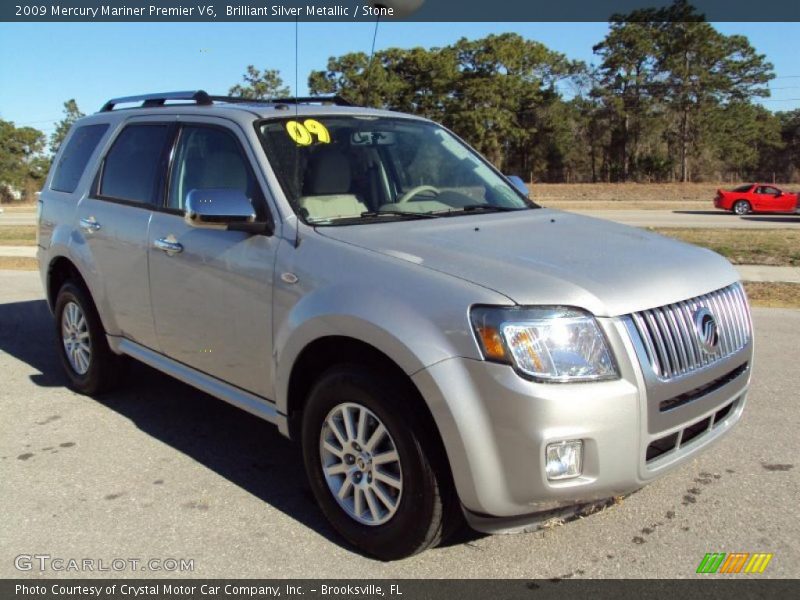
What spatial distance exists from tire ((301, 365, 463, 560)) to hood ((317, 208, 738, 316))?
581mm

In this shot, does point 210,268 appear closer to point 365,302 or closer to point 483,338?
point 365,302

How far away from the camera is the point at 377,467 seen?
316 centimetres

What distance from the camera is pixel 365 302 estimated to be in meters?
3.07

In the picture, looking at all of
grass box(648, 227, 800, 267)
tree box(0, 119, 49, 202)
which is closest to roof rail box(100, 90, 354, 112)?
grass box(648, 227, 800, 267)

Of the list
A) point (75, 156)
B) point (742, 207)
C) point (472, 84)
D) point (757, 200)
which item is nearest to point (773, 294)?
point (75, 156)

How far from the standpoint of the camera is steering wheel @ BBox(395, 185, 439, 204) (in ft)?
13.7

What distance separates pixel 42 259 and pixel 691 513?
494 centimetres

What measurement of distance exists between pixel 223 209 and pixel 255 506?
4.88ft

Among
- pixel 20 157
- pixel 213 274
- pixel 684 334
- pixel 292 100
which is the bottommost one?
pixel 684 334

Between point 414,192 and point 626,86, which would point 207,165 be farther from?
point 626,86

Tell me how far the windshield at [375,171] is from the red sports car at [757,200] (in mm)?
30166

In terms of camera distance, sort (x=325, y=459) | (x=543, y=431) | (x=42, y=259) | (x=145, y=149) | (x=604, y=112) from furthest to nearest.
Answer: (x=604, y=112)
(x=42, y=259)
(x=145, y=149)
(x=325, y=459)
(x=543, y=431)

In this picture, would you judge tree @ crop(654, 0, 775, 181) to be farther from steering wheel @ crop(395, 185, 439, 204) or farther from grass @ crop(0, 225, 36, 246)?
steering wheel @ crop(395, 185, 439, 204)

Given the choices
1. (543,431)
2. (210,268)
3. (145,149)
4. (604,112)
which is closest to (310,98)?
(145,149)
